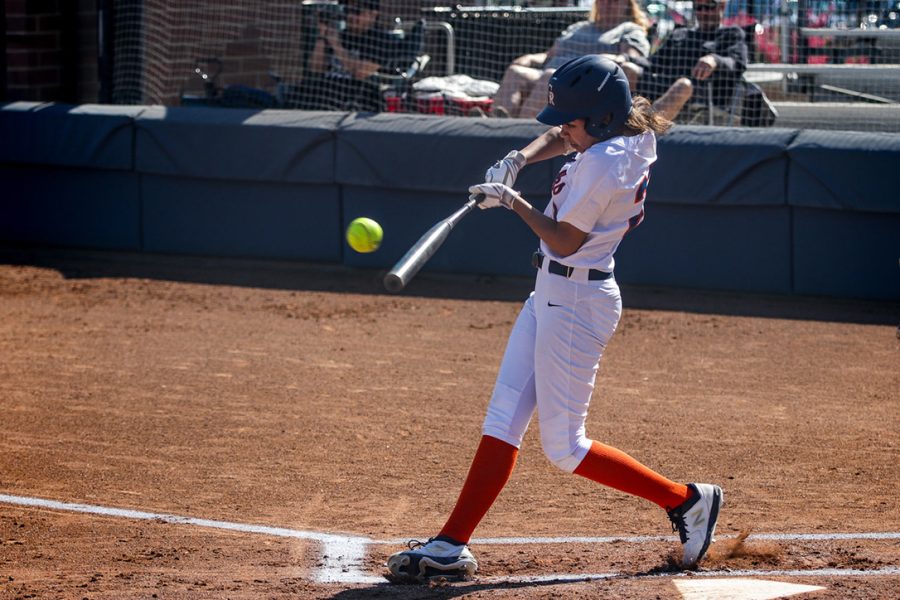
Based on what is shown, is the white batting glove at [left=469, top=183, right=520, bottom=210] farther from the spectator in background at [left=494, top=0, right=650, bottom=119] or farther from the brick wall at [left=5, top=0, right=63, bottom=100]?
the brick wall at [left=5, top=0, right=63, bottom=100]

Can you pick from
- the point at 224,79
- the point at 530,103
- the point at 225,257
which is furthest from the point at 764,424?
the point at 224,79

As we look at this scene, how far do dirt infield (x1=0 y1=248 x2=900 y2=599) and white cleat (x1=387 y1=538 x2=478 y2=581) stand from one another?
0.06 meters

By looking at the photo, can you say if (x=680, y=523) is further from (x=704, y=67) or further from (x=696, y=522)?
(x=704, y=67)

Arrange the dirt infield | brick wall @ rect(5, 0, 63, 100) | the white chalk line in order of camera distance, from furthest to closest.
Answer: brick wall @ rect(5, 0, 63, 100)
the dirt infield
the white chalk line

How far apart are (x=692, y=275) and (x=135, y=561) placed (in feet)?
20.0

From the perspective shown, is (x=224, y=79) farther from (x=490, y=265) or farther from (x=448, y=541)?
(x=448, y=541)

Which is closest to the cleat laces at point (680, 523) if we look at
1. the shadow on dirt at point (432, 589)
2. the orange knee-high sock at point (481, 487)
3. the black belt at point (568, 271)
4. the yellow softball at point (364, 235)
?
the shadow on dirt at point (432, 589)

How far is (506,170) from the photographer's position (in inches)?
161

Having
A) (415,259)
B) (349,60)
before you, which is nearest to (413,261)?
(415,259)

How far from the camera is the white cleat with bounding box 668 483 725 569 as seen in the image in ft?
12.8

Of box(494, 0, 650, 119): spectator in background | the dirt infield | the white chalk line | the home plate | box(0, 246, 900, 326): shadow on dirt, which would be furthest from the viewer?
box(494, 0, 650, 119): spectator in background

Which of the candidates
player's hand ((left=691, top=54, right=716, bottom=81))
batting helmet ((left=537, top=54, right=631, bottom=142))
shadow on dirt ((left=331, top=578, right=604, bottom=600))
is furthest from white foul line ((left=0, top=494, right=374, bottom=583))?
player's hand ((left=691, top=54, right=716, bottom=81))

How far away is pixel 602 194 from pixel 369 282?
241 inches

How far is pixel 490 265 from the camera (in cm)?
958
